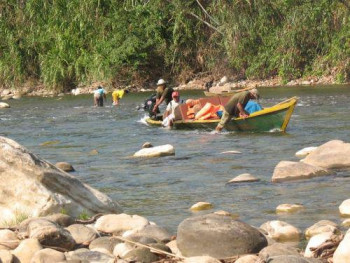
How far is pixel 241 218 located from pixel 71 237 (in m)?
2.38

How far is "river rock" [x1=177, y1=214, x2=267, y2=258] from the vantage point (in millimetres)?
6594

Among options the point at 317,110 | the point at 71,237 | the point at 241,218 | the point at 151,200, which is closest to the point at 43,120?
the point at 317,110

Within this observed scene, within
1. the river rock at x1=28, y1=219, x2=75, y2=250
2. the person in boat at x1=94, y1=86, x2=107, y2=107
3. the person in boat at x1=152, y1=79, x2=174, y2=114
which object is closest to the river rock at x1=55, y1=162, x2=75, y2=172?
the river rock at x1=28, y1=219, x2=75, y2=250

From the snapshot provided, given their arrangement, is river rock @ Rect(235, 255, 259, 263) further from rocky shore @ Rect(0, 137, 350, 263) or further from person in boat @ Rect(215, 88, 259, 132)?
person in boat @ Rect(215, 88, 259, 132)

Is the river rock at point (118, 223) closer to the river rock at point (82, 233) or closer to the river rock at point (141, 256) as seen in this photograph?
the river rock at point (82, 233)

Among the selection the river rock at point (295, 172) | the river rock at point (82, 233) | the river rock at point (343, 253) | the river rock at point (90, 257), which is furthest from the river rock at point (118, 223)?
the river rock at point (295, 172)

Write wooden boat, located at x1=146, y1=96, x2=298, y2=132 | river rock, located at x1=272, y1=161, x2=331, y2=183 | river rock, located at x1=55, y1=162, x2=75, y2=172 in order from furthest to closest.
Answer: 1. wooden boat, located at x1=146, y1=96, x2=298, y2=132
2. river rock, located at x1=55, y1=162, x2=75, y2=172
3. river rock, located at x1=272, y1=161, x2=331, y2=183

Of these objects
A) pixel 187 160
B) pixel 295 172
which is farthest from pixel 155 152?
pixel 295 172

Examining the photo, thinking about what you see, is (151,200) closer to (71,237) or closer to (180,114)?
(71,237)

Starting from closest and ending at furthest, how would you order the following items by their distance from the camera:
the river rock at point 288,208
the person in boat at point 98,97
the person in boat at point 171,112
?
the river rock at point 288,208 → the person in boat at point 171,112 → the person in boat at point 98,97

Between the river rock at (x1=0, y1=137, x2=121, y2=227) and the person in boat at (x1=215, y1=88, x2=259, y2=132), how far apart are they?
381 inches

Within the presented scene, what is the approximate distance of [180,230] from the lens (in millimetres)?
6832

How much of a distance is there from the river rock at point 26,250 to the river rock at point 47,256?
13cm

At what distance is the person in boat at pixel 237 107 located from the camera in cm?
1770
